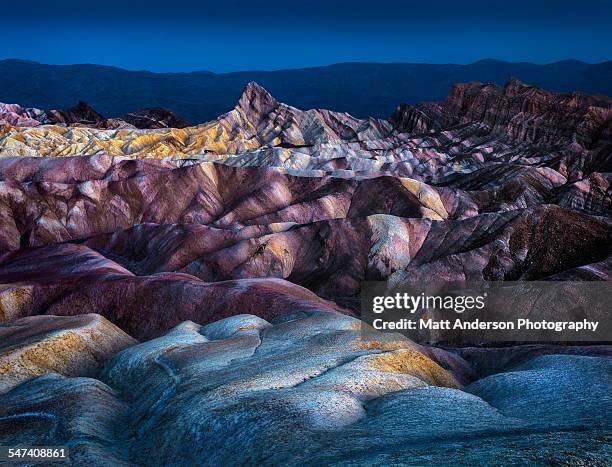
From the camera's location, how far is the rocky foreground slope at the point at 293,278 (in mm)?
18828

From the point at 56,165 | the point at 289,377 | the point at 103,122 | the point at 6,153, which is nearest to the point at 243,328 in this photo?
the point at 289,377

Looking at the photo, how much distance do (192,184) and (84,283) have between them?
157 ft

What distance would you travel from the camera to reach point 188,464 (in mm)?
18266

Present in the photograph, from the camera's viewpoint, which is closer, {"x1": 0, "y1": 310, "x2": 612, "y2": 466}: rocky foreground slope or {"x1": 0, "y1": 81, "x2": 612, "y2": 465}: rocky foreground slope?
{"x1": 0, "y1": 310, "x2": 612, "y2": 466}: rocky foreground slope

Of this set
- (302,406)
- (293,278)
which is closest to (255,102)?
(293,278)

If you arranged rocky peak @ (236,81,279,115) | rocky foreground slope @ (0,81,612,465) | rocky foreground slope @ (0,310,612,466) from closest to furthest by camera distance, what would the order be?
rocky foreground slope @ (0,310,612,466)
rocky foreground slope @ (0,81,612,465)
rocky peak @ (236,81,279,115)

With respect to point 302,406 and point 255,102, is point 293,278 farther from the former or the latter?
point 255,102

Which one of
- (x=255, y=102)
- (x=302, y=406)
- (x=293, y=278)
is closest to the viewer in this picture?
(x=302, y=406)

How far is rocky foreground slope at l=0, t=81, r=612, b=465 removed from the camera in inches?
741

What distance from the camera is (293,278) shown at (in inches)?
2940

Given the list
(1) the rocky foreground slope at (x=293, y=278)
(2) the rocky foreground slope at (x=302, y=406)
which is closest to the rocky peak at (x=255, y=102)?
(1) the rocky foreground slope at (x=293, y=278)

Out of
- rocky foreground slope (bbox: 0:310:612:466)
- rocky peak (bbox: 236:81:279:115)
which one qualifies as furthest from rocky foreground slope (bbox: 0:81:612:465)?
rocky peak (bbox: 236:81:279:115)

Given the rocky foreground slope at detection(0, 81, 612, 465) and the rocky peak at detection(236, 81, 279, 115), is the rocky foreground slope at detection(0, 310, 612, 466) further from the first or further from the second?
the rocky peak at detection(236, 81, 279, 115)

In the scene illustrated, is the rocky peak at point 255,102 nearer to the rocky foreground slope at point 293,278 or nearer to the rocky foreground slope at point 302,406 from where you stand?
the rocky foreground slope at point 293,278
